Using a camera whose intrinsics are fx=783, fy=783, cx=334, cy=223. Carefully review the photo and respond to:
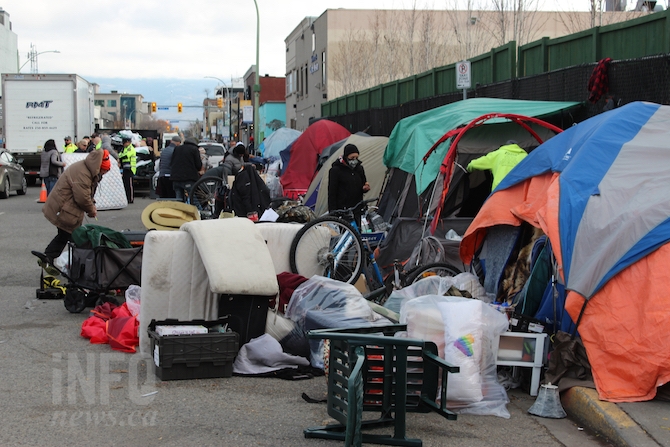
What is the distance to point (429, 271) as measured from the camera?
852 centimetres

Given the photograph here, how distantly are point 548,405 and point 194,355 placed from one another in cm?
275

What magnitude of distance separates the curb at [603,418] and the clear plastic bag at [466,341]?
49cm

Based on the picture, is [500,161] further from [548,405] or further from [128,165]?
[128,165]

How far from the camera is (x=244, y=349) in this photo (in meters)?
6.74

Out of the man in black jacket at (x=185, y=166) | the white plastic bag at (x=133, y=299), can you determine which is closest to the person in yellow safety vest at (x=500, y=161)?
the white plastic bag at (x=133, y=299)

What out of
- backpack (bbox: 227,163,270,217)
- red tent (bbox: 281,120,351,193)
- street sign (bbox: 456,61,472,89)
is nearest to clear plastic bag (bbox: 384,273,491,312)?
backpack (bbox: 227,163,270,217)

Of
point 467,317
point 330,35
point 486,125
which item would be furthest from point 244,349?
point 330,35

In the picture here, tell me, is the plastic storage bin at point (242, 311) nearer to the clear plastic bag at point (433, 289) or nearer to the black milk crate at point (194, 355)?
the black milk crate at point (194, 355)

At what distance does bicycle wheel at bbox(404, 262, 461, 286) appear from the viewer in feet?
27.5

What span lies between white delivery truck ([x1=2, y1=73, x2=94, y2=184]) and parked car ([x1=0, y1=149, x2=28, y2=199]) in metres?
3.60

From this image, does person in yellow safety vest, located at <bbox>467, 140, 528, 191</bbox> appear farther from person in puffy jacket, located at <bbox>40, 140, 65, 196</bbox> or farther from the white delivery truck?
the white delivery truck

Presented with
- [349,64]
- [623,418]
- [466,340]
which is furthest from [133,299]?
[349,64]

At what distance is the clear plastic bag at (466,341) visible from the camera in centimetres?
568

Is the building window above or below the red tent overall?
above
